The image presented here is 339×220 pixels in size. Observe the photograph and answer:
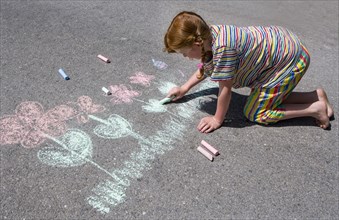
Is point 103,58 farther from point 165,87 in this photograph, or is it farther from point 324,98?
point 324,98

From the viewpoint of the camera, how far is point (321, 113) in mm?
2980

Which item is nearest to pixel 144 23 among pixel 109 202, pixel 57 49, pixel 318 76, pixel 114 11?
pixel 114 11

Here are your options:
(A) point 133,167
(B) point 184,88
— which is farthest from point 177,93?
(A) point 133,167

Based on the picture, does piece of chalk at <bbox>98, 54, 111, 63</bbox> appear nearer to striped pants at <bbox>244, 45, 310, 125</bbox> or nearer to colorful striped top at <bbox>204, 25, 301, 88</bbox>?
colorful striped top at <bbox>204, 25, 301, 88</bbox>

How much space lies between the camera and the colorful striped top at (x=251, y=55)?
2590mm

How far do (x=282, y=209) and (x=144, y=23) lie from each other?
293 cm

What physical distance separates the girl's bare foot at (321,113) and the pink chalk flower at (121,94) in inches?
62.0

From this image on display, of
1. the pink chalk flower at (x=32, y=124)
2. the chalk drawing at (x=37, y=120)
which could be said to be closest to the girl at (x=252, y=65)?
the chalk drawing at (x=37, y=120)

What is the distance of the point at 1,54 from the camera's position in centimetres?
351

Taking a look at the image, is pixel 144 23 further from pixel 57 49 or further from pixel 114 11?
pixel 57 49

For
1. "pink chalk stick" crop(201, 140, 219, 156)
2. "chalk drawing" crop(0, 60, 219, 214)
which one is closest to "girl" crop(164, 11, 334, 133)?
"pink chalk stick" crop(201, 140, 219, 156)

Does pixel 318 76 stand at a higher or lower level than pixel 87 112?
higher

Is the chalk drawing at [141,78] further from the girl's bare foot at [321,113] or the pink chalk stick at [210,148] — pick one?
the girl's bare foot at [321,113]

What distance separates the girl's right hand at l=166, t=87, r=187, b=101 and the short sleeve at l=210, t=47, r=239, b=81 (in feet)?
1.80
